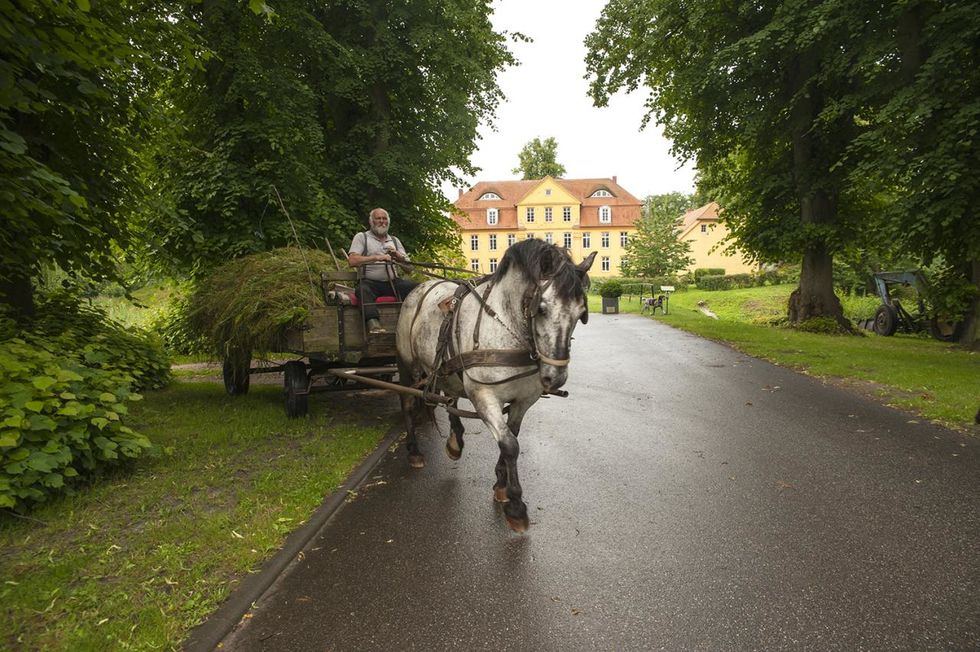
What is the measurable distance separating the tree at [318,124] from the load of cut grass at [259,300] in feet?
1.66

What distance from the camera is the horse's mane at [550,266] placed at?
324cm

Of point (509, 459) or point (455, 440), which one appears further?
point (455, 440)

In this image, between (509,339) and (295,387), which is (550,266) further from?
(295,387)

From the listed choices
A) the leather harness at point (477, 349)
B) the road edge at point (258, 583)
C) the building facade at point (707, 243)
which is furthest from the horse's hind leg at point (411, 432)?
the building facade at point (707, 243)

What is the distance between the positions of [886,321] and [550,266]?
17.7 meters

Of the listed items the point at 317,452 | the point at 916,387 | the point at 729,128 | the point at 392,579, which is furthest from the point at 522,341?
the point at 729,128

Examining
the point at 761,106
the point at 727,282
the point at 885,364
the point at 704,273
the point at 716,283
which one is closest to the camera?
the point at 885,364

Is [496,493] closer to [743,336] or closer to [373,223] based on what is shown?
[373,223]

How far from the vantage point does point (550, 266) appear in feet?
11.1

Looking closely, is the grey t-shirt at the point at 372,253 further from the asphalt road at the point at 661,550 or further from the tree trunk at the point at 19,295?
the tree trunk at the point at 19,295

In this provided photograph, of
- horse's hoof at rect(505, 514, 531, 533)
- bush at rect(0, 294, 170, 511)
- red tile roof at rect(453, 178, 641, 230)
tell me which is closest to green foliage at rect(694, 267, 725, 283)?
red tile roof at rect(453, 178, 641, 230)

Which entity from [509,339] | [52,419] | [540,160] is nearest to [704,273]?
[540,160]

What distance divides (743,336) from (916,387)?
6387 millimetres

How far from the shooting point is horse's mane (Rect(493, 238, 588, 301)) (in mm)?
3240
